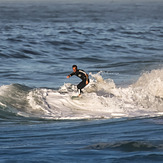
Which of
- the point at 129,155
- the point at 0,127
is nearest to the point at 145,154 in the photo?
the point at 129,155

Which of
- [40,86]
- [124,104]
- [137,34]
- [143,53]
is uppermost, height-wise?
[137,34]

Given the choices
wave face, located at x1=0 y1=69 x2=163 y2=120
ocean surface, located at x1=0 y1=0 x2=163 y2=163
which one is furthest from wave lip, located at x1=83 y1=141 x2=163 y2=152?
wave face, located at x1=0 y1=69 x2=163 y2=120

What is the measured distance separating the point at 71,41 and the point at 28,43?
5.05 metres

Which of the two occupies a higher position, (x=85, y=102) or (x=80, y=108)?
(x=85, y=102)

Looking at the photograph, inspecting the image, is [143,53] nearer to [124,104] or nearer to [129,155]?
[124,104]

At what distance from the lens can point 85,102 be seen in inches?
740

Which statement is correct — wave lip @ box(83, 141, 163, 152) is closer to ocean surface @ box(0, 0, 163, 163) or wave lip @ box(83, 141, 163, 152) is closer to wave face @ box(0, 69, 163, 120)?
ocean surface @ box(0, 0, 163, 163)

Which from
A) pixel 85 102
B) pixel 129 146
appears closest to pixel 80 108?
pixel 85 102

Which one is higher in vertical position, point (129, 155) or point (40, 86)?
point (40, 86)

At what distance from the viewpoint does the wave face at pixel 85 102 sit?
1702cm

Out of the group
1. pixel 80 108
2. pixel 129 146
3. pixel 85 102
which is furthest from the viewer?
pixel 85 102

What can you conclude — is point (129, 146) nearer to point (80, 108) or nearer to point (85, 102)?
point (80, 108)

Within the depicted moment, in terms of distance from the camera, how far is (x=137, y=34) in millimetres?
52719

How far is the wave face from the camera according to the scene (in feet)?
55.8
